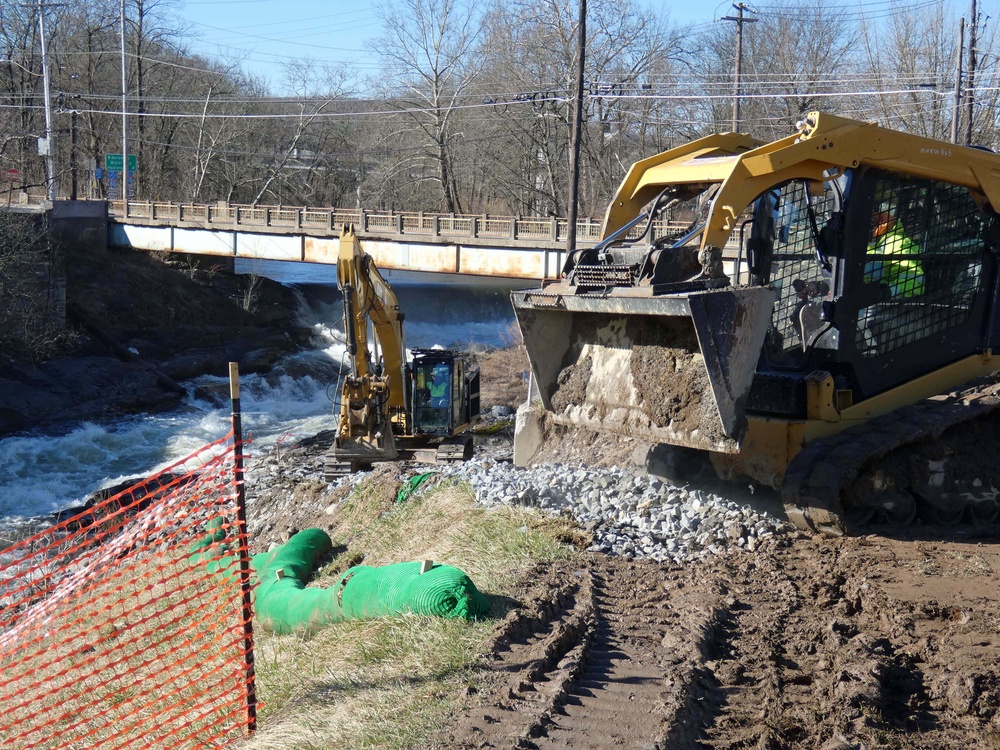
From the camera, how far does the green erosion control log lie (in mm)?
6230

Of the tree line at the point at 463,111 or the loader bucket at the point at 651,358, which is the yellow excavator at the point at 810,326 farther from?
the tree line at the point at 463,111

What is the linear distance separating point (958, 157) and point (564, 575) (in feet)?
17.7

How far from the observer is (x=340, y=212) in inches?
1193

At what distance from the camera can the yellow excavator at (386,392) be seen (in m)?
14.0

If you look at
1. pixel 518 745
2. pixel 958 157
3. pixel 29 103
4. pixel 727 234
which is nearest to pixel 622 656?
pixel 518 745

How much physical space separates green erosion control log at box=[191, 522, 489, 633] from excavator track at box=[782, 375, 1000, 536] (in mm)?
3214

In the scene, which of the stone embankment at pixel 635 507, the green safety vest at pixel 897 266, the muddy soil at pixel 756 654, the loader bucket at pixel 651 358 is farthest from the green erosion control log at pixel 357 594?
the green safety vest at pixel 897 266

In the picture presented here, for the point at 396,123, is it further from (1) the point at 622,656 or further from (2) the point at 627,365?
(1) the point at 622,656

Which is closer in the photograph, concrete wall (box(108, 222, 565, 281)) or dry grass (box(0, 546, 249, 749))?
dry grass (box(0, 546, 249, 749))

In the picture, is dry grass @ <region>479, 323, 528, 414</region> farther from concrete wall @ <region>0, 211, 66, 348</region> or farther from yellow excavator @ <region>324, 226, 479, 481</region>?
concrete wall @ <region>0, 211, 66, 348</region>

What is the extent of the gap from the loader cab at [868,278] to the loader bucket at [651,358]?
1041 millimetres

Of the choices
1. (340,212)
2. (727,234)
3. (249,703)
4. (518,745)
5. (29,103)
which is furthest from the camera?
(29,103)

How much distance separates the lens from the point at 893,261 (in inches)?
347

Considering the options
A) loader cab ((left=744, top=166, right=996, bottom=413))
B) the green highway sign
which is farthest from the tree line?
loader cab ((left=744, top=166, right=996, bottom=413))
